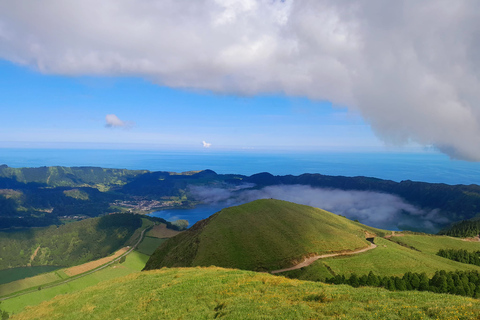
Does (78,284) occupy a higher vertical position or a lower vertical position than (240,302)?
lower

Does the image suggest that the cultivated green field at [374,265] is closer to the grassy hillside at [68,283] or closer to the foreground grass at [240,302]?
the foreground grass at [240,302]

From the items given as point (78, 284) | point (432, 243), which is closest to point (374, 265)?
point (432, 243)

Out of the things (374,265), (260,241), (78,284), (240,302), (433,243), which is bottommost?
(78,284)

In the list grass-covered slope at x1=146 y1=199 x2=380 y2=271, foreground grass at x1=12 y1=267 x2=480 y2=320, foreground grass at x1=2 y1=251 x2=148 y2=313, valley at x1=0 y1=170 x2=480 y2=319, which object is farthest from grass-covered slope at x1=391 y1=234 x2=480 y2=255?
foreground grass at x1=2 y1=251 x2=148 y2=313

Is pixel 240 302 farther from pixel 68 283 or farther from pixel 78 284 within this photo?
pixel 68 283

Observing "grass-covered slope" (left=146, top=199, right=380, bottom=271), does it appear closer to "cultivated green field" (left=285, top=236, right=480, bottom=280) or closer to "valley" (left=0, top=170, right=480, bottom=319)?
"valley" (left=0, top=170, right=480, bottom=319)

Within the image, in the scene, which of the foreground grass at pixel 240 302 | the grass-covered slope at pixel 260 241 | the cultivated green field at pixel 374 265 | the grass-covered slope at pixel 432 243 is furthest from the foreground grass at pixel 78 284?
the grass-covered slope at pixel 432 243
